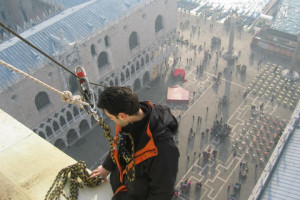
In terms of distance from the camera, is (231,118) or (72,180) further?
(231,118)

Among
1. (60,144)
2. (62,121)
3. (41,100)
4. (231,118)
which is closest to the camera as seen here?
(41,100)

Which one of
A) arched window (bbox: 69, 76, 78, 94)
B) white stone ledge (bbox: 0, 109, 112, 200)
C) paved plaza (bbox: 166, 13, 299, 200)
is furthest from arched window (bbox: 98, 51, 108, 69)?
white stone ledge (bbox: 0, 109, 112, 200)

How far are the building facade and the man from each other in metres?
31.8

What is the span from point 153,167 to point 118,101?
7.35 feet

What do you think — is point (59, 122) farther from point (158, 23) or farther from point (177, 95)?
point (158, 23)

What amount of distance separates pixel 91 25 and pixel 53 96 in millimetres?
11014

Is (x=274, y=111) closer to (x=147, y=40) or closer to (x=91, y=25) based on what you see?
(x=147, y=40)

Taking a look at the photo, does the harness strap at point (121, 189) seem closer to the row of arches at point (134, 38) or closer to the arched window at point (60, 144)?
the row of arches at point (134, 38)

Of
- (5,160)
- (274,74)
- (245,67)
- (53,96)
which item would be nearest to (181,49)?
(245,67)

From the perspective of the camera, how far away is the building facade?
134 feet

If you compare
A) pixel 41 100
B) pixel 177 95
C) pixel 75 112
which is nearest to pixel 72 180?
pixel 41 100

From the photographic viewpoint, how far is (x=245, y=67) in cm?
6538

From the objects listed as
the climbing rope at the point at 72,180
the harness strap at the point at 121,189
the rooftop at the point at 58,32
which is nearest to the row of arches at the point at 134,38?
the rooftop at the point at 58,32

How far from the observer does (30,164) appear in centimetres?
909
